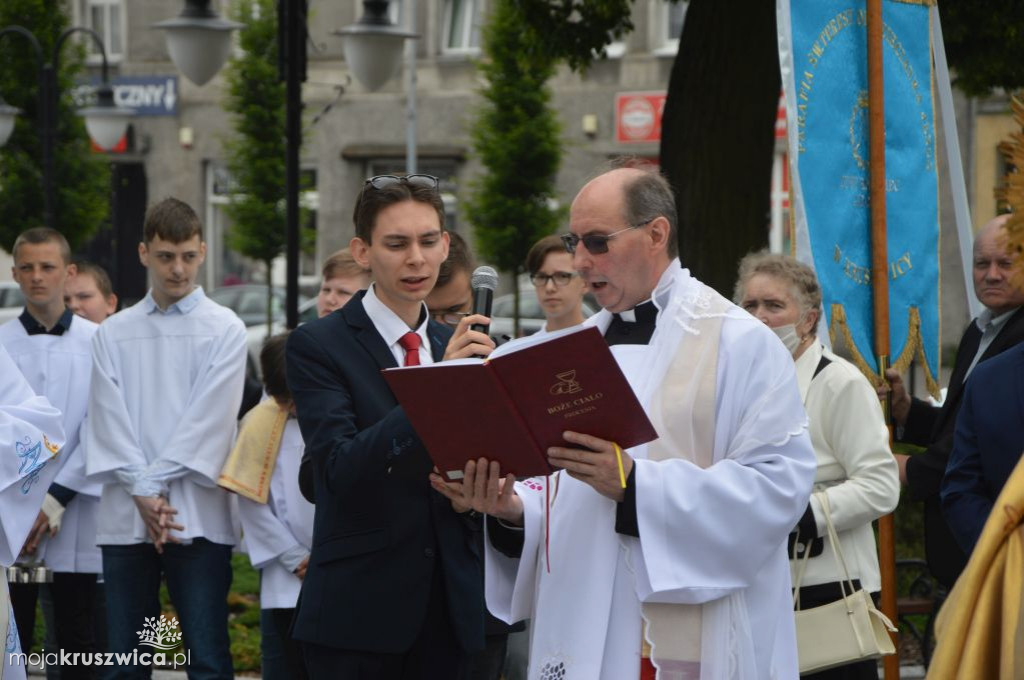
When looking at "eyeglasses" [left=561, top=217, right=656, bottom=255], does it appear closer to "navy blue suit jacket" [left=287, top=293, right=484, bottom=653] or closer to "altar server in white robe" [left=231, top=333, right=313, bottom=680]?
"navy blue suit jacket" [left=287, top=293, right=484, bottom=653]

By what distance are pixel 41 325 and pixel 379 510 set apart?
3570mm

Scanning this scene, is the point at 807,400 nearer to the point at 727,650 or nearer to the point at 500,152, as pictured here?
the point at 727,650

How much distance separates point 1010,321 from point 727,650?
7.99ft

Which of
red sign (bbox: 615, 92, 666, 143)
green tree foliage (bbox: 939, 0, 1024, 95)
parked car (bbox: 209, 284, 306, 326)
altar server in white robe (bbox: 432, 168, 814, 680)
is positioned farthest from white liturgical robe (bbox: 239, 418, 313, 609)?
red sign (bbox: 615, 92, 666, 143)

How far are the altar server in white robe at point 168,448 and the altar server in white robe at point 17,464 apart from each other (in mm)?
1291

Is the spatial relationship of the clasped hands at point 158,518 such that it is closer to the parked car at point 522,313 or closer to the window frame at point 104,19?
the parked car at point 522,313

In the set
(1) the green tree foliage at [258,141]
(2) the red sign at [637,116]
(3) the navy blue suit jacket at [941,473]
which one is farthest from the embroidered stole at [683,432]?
(2) the red sign at [637,116]

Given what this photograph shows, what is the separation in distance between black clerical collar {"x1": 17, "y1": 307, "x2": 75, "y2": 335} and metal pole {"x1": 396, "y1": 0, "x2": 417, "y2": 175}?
1899cm

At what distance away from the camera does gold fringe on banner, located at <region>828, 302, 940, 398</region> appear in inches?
A: 227

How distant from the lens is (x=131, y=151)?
3194cm

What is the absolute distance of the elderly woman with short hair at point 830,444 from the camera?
5246mm

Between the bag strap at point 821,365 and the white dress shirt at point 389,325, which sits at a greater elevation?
the white dress shirt at point 389,325

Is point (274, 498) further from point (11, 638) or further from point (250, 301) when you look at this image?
point (250, 301)

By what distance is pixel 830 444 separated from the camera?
544 centimetres
